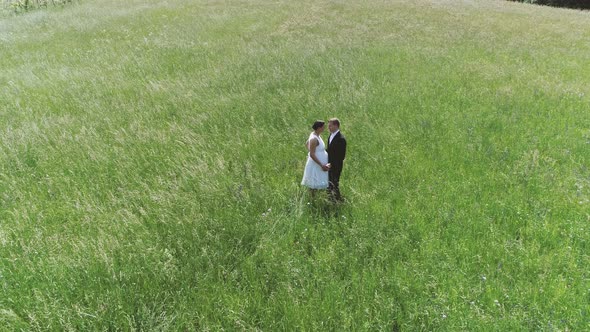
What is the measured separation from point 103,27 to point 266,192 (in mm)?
17408

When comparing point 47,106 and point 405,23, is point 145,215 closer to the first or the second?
point 47,106

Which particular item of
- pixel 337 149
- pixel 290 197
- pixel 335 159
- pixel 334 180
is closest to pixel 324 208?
pixel 334 180

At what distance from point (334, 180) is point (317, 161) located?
0.50 metres

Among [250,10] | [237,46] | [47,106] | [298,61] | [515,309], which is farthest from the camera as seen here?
[250,10]

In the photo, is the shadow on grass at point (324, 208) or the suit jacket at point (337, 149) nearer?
the suit jacket at point (337, 149)

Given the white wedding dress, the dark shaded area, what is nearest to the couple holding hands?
the white wedding dress

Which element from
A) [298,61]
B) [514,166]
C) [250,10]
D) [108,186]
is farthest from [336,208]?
[250,10]

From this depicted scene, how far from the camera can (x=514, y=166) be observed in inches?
209

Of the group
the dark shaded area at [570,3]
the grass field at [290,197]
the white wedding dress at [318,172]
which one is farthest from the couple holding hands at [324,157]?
the dark shaded area at [570,3]

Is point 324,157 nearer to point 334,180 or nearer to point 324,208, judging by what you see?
point 334,180

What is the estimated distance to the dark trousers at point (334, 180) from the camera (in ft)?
14.3

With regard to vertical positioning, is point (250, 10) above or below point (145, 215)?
above

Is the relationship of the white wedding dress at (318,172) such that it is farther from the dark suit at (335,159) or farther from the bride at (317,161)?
the dark suit at (335,159)

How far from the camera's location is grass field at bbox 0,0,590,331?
3.11 metres
